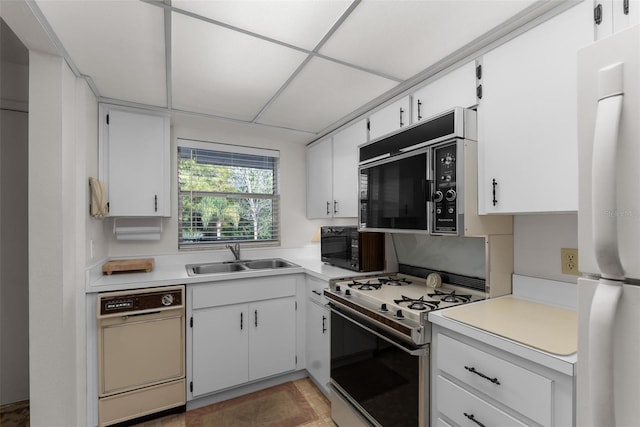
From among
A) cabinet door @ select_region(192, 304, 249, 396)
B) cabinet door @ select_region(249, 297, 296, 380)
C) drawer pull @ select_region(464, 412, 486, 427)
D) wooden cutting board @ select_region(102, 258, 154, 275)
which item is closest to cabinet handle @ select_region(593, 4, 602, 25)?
drawer pull @ select_region(464, 412, 486, 427)

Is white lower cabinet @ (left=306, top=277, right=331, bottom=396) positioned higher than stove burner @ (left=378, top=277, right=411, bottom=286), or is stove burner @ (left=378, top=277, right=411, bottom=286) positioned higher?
stove burner @ (left=378, top=277, right=411, bottom=286)

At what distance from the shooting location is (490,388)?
113 cm

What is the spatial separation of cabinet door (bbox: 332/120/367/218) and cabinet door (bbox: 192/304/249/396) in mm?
1157

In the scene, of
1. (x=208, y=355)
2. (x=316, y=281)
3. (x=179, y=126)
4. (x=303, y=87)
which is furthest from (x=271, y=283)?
(x=179, y=126)

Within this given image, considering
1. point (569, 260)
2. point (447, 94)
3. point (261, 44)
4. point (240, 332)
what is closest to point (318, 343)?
point (240, 332)

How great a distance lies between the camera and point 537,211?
128 centimetres

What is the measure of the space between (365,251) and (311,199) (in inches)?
44.6

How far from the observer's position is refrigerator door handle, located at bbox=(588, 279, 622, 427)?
1.95 feet

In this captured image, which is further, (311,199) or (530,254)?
(311,199)

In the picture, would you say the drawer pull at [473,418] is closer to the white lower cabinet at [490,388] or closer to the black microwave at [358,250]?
the white lower cabinet at [490,388]

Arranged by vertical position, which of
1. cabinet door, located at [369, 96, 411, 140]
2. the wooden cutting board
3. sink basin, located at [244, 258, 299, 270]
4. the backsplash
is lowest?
sink basin, located at [244, 258, 299, 270]

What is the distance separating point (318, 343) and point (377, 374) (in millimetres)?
785

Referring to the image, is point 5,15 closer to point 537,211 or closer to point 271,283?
point 271,283

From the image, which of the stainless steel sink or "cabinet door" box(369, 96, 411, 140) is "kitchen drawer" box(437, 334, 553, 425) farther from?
the stainless steel sink
